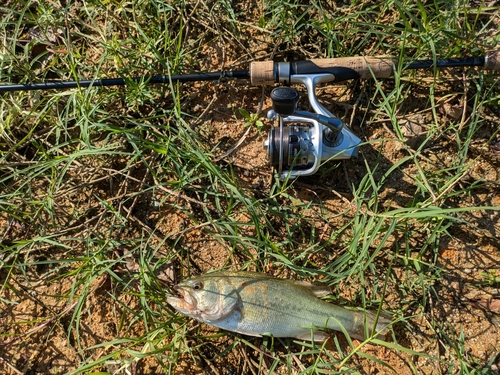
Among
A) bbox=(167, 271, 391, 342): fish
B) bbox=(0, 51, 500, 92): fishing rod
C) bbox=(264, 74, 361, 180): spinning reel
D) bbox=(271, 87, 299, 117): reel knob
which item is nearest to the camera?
bbox=(271, 87, 299, 117): reel knob

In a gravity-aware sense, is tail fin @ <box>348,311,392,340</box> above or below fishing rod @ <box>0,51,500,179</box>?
below

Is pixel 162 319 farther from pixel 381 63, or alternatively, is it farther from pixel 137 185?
pixel 381 63

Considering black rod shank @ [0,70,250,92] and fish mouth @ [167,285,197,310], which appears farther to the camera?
black rod shank @ [0,70,250,92]

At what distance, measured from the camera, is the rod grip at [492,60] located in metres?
2.84

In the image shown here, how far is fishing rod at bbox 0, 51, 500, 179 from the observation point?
278cm

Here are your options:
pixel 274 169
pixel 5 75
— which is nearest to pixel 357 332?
pixel 274 169

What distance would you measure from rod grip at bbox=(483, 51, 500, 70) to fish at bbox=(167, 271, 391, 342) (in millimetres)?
1852

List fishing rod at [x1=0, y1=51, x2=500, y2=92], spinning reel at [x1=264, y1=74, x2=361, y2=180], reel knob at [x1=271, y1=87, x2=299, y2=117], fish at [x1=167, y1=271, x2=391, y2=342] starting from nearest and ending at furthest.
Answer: reel knob at [x1=271, y1=87, x2=299, y2=117] < fish at [x1=167, y1=271, x2=391, y2=342] < spinning reel at [x1=264, y1=74, x2=361, y2=180] < fishing rod at [x1=0, y1=51, x2=500, y2=92]

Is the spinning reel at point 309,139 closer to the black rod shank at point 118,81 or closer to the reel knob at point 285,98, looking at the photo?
the reel knob at point 285,98

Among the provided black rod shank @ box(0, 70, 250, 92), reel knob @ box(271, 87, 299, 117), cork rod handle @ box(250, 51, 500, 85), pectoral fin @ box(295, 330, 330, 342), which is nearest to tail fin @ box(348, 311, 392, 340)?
pectoral fin @ box(295, 330, 330, 342)

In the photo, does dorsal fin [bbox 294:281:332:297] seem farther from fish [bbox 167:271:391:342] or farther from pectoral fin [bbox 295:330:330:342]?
pectoral fin [bbox 295:330:330:342]

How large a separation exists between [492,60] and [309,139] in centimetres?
133

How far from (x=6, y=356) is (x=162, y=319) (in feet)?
3.98

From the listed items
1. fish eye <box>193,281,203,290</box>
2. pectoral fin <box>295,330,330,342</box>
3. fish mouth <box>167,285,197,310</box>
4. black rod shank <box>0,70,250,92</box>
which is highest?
black rod shank <box>0,70,250,92</box>
